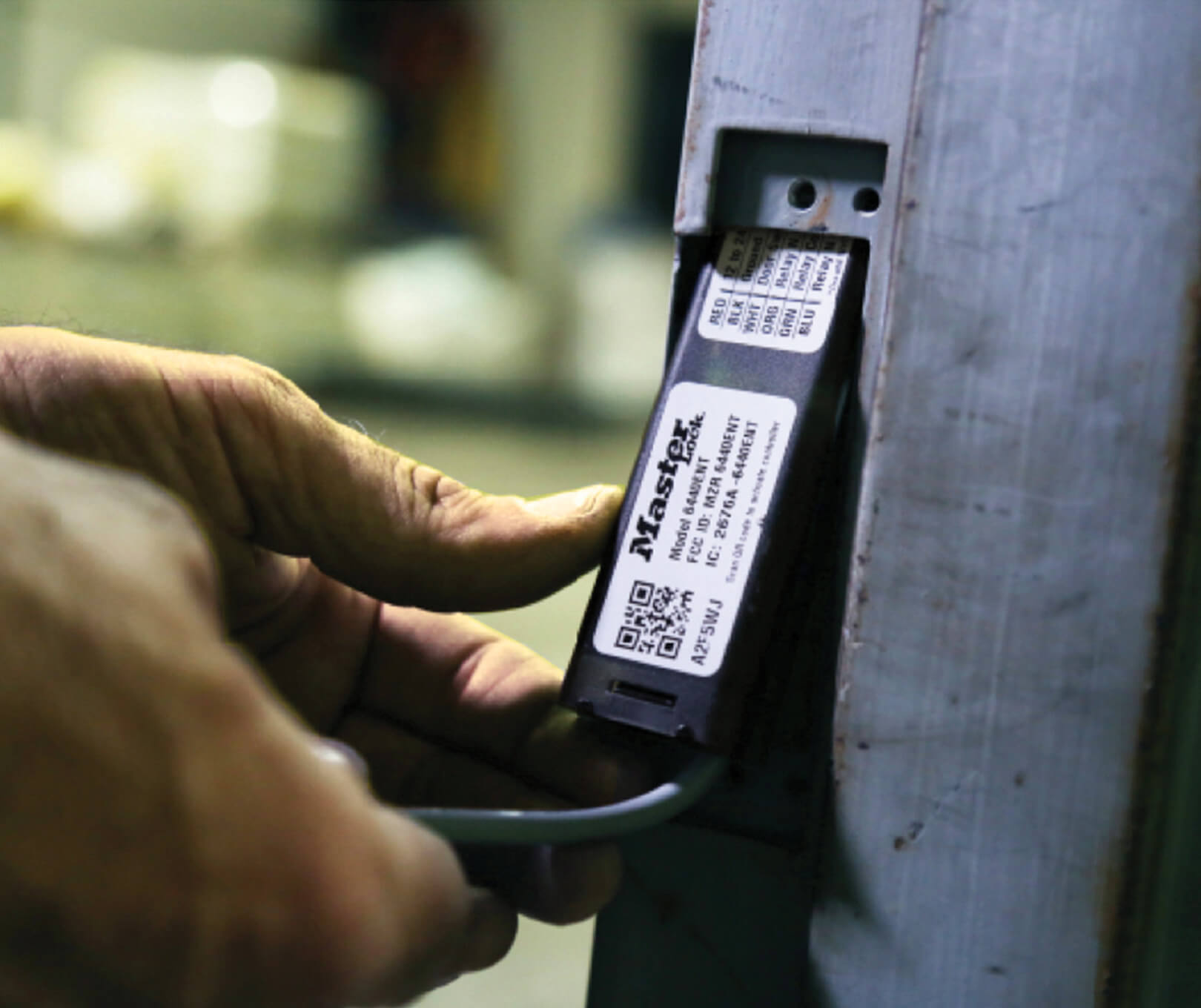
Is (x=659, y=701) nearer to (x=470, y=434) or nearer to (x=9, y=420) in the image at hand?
(x=9, y=420)

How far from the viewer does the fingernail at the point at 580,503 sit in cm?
55

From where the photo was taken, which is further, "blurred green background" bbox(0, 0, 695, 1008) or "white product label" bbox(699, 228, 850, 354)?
"blurred green background" bbox(0, 0, 695, 1008)

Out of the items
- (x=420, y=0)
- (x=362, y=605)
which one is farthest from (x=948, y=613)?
(x=420, y=0)

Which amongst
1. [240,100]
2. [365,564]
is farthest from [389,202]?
[365,564]

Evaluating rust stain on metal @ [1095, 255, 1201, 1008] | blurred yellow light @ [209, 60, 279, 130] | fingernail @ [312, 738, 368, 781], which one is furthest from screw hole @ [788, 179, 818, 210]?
blurred yellow light @ [209, 60, 279, 130]

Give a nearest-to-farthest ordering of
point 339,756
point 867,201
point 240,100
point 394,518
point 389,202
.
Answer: point 339,756
point 867,201
point 394,518
point 240,100
point 389,202

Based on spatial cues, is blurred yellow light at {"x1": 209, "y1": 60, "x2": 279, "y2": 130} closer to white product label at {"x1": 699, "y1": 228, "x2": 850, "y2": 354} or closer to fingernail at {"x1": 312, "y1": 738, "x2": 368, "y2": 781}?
white product label at {"x1": 699, "y1": 228, "x2": 850, "y2": 354}

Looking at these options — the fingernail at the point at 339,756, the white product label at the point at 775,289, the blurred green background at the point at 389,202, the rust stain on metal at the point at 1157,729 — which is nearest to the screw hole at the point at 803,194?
the white product label at the point at 775,289

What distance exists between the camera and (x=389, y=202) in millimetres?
4727

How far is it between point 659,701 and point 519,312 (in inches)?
172

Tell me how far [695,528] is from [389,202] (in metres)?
4.49

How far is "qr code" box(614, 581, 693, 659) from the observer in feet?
1.56

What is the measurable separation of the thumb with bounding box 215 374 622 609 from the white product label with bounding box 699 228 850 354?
0.34 ft

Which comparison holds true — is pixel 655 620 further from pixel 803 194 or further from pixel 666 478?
pixel 803 194
